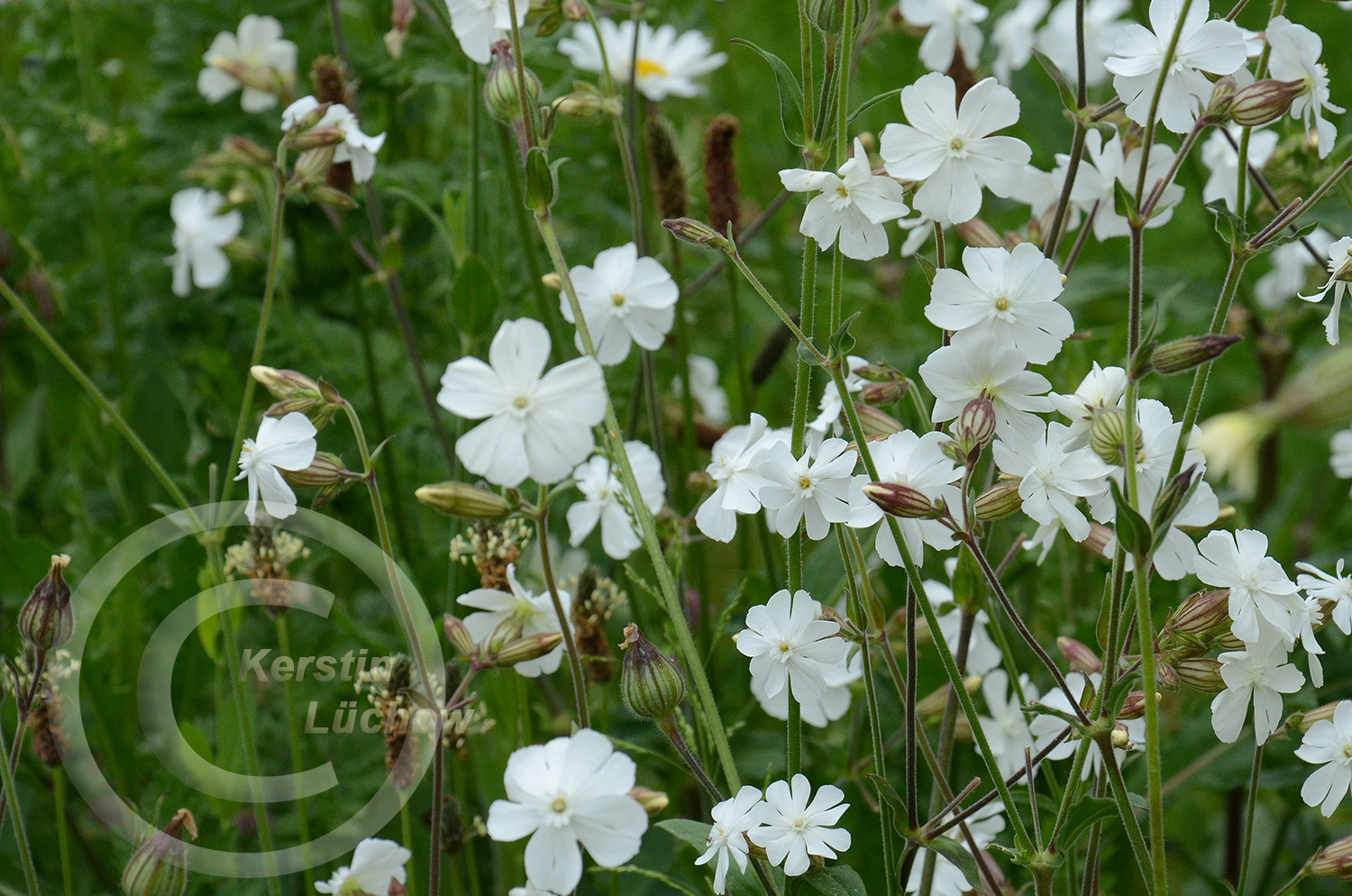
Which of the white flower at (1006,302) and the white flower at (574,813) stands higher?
the white flower at (1006,302)

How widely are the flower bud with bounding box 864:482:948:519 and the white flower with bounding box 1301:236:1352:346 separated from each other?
0.25 metres

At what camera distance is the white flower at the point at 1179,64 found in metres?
0.64

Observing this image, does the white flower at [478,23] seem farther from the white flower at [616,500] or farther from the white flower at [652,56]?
the white flower at [652,56]

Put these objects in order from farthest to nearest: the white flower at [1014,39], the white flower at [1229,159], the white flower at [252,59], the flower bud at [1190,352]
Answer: the white flower at [1014,39] < the white flower at [252,59] < the white flower at [1229,159] < the flower bud at [1190,352]

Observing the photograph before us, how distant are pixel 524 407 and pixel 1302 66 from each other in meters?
0.50

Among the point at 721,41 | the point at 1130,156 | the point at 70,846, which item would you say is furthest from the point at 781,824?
the point at 721,41

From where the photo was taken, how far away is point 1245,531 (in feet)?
2.15

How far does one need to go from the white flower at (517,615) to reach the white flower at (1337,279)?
46 centimetres

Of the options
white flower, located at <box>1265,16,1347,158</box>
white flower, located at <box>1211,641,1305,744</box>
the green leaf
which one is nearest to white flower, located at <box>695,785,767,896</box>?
white flower, located at <box>1211,641,1305,744</box>

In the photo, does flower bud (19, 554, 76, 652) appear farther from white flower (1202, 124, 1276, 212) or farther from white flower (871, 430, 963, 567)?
white flower (1202, 124, 1276, 212)

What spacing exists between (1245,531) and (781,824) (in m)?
0.30

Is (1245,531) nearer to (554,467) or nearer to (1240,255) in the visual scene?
(1240,255)

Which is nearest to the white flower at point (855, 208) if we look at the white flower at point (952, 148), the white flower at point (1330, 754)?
the white flower at point (952, 148)

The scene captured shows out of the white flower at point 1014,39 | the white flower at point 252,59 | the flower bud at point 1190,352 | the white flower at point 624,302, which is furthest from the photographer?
the white flower at point 1014,39
